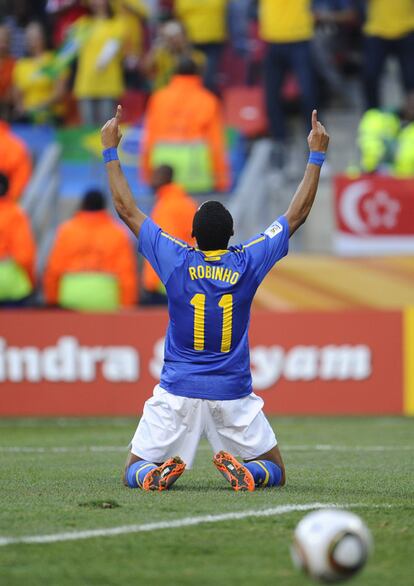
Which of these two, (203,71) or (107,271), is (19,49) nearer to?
(203,71)

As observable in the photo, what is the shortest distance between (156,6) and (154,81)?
1.50 metres

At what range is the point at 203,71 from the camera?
725 inches

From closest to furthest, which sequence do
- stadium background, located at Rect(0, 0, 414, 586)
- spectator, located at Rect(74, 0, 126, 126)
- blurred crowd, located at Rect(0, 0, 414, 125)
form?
stadium background, located at Rect(0, 0, 414, 586)
blurred crowd, located at Rect(0, 0, 414, 125)
spectator, located at Rect(74, 0, 126, 126)

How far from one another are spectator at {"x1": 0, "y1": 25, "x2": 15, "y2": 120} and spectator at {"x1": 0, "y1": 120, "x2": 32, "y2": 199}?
6.06ft

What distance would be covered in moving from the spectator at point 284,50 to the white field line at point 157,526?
10.3 metres

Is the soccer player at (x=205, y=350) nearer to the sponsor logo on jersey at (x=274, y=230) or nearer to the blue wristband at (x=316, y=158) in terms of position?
the sponsor logo on jersey at (x=274, y=230)

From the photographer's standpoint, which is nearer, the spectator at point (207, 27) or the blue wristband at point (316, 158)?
the blue wristband at point (316, 158)

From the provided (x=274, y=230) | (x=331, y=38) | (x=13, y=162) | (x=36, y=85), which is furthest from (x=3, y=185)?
(x=274, y=230)

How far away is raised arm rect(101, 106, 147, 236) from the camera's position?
818 cm

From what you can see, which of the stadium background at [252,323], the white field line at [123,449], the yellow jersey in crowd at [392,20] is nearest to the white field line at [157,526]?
the stadium background at [252,323]

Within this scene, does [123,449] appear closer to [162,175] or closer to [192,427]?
[192,427]

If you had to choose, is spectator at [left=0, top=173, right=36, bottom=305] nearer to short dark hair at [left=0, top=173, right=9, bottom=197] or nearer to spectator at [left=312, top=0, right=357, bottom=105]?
short dark hair at [left=0, top=173, right=9, bottom=197]

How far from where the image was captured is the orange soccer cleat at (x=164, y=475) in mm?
7867

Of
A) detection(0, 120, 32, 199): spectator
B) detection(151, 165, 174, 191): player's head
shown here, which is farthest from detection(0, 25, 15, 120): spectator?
detection(151, 165, 174, 191): player's head
